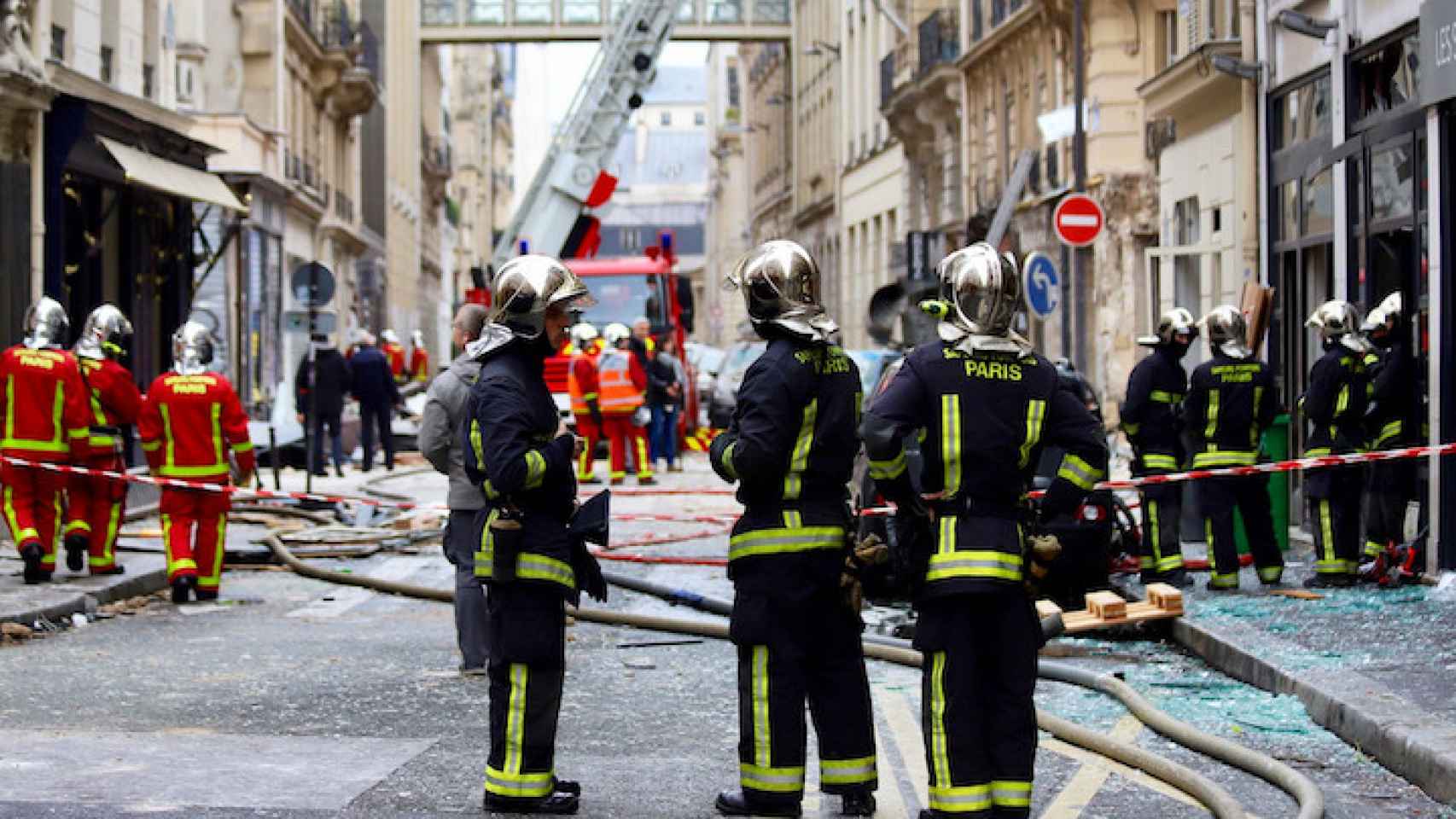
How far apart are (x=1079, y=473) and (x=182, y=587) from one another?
761 cm

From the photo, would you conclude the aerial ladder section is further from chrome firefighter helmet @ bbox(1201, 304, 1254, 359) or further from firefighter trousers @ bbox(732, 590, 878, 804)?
firefighter trousers @ bbox(732, 590, 878, 804)

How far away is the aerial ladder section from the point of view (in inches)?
1230

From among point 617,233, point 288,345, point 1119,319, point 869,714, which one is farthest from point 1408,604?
point 617,233

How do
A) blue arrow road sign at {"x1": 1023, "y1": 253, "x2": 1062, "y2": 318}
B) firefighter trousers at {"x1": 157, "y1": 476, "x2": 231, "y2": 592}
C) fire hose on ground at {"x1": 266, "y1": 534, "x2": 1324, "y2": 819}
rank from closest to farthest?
fire hose on ground at {"x1": 266, "y1": 534, "x2": 1324, "y2": 819} < firefighter trousers at {"x1": 157, "y1": 476, "x2": 231, "y2": 592} < blue arrow road sign at {"x1": 1023, "y1": 253, "x2": 1062, "y2": 318}

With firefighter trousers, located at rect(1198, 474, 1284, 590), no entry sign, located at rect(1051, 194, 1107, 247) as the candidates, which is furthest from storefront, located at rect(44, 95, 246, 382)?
firefighter trousers, located at rect(1198, 474, 1284, 590)

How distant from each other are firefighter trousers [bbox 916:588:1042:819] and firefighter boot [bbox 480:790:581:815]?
112 centimetres

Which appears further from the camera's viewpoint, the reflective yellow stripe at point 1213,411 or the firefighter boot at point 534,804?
the reflective yellow stripe at point 1213,411

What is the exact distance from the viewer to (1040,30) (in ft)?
111

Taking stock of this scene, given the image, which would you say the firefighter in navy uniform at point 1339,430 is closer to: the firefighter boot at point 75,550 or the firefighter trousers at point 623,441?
the firefighter boot at point 75,550

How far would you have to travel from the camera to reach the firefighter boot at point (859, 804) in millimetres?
6699

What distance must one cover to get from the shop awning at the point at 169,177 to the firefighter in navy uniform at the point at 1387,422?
11638 mm

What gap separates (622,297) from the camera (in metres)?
31.8

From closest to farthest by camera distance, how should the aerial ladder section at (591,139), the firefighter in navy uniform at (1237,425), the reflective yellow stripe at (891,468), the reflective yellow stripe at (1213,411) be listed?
the reflective yellow stripe at (891,468) → the firefighter in navy uniform at (1237,425) → the reflective yellow stripe at (1213,411) → the aerial ladder section at (591,139)

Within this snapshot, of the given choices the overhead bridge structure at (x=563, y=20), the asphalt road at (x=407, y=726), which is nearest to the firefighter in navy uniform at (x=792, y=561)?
the asphalt road at (x=407, y=726)
